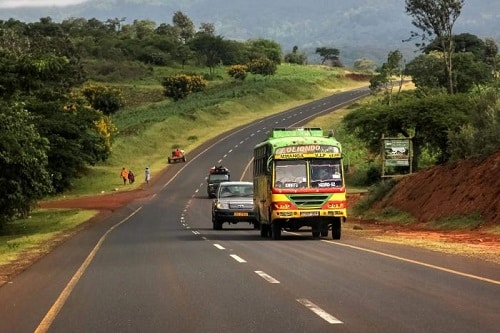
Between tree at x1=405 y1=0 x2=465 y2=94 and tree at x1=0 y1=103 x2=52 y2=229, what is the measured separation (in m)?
38.0

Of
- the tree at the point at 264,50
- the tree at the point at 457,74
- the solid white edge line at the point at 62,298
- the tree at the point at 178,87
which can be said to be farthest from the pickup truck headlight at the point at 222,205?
the tree at the point at 264,50

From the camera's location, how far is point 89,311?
1089 cm

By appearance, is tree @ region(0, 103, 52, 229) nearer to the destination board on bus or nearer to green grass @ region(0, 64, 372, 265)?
green grass @ region(0, 64, 372, 265)

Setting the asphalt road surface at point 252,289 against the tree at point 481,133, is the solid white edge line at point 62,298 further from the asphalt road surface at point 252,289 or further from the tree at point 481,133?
the tree at point 481,133

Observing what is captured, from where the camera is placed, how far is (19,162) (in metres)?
32.5

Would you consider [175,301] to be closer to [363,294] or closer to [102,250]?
[363,294]

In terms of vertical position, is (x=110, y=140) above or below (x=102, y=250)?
above

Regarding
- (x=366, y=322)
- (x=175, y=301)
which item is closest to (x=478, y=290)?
(x=366, y=322)

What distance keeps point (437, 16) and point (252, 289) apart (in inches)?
2196

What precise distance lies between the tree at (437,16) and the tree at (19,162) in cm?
3796

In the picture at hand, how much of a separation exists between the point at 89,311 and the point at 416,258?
345 inches

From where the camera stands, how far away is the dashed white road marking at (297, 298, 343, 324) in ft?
31.5

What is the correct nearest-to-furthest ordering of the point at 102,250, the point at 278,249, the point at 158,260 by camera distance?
the point at 158,260
the point at 278,249
the point at 102,250

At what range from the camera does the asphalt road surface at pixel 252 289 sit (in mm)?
9617
